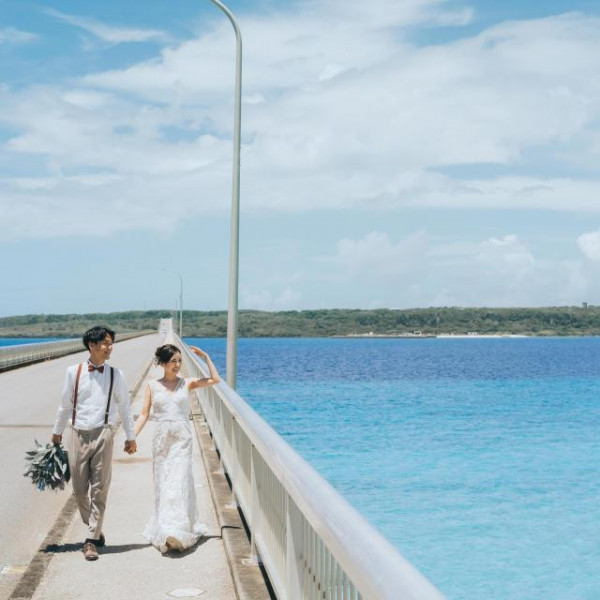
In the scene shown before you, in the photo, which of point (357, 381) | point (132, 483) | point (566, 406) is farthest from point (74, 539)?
point (357, 381)

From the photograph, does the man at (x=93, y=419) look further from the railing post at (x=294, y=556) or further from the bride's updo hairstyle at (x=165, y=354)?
the railing post at (x=294, y=556)

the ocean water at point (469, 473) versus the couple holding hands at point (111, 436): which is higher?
the couple holding hands at point (111, 436)

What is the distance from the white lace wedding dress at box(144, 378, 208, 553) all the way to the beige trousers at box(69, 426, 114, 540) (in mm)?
394

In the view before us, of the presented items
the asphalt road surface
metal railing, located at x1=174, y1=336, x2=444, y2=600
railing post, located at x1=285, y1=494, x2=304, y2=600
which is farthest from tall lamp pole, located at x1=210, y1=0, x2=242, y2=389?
railing post, located at x1=285, y1=494, x2=304, y2=600

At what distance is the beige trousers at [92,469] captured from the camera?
24.0 feet

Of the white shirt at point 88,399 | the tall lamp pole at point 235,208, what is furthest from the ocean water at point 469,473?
the white shirt at point 88,399

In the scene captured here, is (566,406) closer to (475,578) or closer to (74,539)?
(475,578)

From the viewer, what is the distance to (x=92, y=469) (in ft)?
24.3

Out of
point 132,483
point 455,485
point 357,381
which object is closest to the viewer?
point 132,483

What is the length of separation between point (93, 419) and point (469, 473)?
2320cm

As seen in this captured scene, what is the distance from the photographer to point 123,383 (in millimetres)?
7492

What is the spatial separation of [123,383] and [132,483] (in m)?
4.22

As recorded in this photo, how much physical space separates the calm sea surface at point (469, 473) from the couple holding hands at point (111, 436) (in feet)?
30.9

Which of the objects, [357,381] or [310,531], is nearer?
[310,531]
